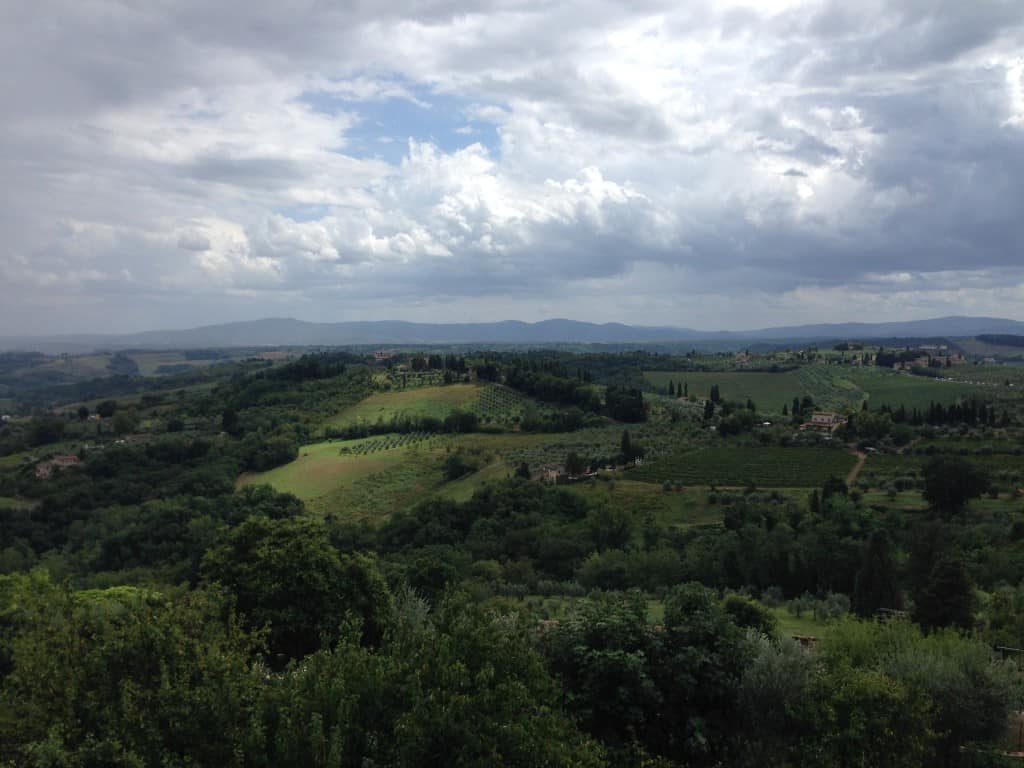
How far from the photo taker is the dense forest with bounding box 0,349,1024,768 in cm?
1169

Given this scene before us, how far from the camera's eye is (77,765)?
9867 millimetres

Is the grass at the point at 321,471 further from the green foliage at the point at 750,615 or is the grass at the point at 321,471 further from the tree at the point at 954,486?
the green foliage at the point at 750,615

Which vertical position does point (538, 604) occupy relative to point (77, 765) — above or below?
below

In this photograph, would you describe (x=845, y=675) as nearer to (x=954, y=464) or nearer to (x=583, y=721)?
(x=583, y=721)

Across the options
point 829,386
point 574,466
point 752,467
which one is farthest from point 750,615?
point 829,386

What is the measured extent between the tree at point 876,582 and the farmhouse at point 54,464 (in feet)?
249

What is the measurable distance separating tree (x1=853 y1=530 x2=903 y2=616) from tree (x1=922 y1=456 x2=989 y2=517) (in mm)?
20280

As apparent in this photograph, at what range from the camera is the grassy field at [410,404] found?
89000 millimetres

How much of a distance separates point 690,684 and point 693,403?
299 ft

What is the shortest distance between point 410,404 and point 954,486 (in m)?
65.4

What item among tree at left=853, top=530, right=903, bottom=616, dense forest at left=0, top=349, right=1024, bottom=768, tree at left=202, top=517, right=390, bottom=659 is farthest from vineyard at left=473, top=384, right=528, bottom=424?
tree at left=202, top=517, right=390, bottom=659

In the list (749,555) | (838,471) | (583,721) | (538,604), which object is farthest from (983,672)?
(838,471)

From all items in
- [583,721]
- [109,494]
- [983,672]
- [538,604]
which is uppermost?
[983,672]

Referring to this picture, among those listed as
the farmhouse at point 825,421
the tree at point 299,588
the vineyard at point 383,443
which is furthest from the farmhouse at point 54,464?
the farmhouse at point 825,421
